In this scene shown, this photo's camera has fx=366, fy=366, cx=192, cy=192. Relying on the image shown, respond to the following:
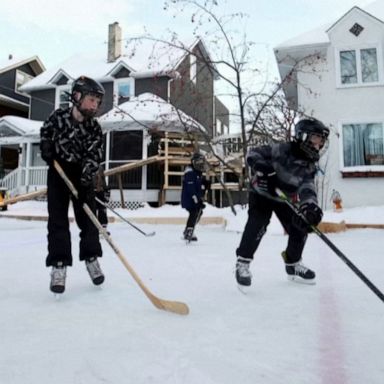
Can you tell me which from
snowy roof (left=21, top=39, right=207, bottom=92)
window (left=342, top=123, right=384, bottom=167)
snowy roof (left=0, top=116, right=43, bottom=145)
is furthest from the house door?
window (left=342, top=123, right=384, bottom=167)

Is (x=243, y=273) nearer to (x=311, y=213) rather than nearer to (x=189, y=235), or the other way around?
(x=311, y=213)

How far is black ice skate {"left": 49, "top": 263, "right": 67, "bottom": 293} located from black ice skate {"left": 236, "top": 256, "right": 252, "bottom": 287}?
1.21 m

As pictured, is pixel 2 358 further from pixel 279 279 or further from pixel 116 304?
pixel 279 279

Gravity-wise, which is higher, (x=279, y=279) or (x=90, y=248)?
(x=90, y=248)

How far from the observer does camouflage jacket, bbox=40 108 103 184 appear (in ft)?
8.24

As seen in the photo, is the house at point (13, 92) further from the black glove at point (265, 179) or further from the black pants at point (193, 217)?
the black glove at point (265, 179)

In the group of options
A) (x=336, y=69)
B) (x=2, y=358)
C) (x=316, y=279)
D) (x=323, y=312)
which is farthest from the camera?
(x=336, y=69)

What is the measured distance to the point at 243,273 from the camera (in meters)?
2.67

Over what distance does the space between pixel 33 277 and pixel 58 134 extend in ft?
4.37

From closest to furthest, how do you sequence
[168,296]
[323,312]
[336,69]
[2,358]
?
[2,358] < [323,312] < [168,296] < [336,69]

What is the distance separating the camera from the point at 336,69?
10820 millimetres

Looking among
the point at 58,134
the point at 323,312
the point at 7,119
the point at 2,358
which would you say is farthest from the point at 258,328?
the point at 7,119

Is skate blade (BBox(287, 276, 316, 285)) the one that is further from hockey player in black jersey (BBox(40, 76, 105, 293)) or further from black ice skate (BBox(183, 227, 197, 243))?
black ice skate (BBox(183, 227, 197, 243))

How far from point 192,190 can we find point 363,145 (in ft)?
22.2
